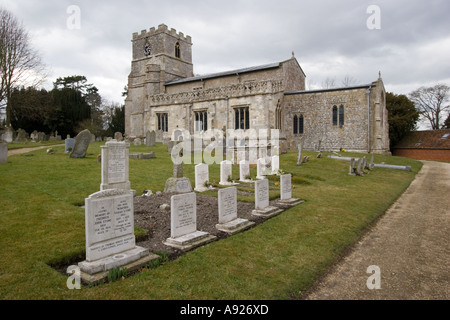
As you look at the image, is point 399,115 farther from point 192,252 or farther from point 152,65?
point 192,252

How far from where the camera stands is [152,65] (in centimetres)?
3462

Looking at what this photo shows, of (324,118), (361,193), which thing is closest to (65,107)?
(324,118)

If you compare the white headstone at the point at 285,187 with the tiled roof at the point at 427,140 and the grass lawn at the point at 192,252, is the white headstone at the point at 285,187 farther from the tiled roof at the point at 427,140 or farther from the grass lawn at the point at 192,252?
the tiled roof at the point at 427,140

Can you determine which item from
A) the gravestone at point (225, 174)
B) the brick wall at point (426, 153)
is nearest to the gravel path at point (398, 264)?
the gravestone at point (225, 174)

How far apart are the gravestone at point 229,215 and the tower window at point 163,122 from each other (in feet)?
83.8

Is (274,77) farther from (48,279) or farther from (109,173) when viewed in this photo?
(48,279)

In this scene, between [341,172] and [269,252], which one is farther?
[341,172]

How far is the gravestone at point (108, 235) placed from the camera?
4040mm

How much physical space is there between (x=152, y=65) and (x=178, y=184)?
30386 millimetres

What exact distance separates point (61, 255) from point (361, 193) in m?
10.0

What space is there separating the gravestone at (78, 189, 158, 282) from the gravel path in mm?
2757

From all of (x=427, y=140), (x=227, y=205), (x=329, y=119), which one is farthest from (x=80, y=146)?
(x=427, y=140)

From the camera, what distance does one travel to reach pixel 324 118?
26859 millimetres
